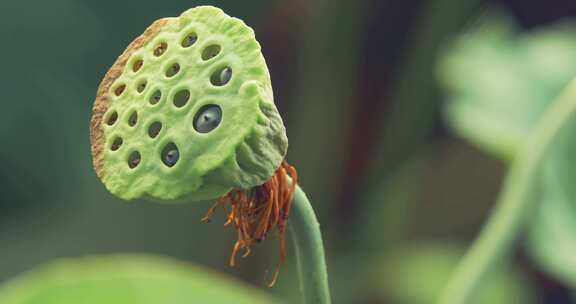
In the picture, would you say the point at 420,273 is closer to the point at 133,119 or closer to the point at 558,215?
the point at 558,215

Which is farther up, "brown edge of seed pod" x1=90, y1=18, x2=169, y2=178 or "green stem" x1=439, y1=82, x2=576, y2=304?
"brown edge of seed pod" x1=90, y1=18, x2=169, y2=178

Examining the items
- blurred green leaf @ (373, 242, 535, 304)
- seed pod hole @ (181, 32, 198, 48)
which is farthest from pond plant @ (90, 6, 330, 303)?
blurred green leaf @ (373, 242, 535, 304)

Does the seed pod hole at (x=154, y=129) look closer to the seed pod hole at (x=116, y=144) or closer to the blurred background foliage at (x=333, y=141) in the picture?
the seed pod hole at (x=116, y=144)

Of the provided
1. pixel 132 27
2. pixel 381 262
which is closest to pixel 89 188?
pixel 132 27

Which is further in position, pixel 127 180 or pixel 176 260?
pixel 176 260

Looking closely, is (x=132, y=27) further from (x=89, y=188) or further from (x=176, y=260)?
(x=176, y=260)

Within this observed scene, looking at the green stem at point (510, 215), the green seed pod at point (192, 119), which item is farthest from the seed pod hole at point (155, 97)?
the green stem at point (510, 215)

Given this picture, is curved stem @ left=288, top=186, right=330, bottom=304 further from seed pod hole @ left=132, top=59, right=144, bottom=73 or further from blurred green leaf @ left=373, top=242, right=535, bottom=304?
blurred green leaf @ left=373, top=242, right=535, bottom=304
